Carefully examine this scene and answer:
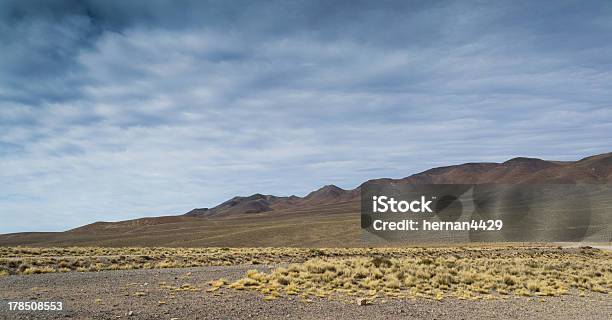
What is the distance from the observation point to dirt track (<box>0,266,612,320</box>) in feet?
35.8

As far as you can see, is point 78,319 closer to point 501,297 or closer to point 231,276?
point 231,276

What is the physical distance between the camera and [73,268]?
22219mm

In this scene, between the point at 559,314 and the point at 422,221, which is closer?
the point at 559,314

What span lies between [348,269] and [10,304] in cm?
1192

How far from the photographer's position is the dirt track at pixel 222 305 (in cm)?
1092

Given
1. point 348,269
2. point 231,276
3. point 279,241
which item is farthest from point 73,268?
point 279,241
